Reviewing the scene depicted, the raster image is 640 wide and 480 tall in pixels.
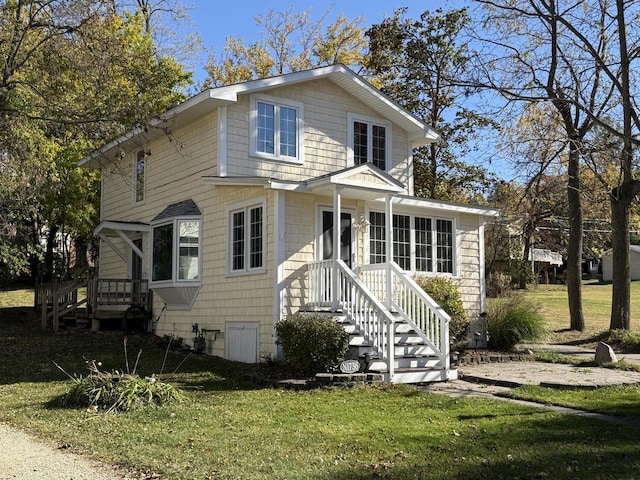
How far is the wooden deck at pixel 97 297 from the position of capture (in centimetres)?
1756

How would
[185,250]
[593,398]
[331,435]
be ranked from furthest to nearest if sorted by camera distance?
[185,250], [593,398], [331,435]

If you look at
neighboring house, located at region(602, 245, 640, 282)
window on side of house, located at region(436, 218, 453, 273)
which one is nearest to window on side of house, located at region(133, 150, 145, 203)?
window on side of house, located at region(436, 218, 453, 273)

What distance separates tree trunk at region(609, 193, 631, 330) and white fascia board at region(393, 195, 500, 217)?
406cm

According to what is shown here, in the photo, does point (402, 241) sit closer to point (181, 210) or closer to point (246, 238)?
point (246, 238)

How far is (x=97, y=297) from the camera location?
17.7 m

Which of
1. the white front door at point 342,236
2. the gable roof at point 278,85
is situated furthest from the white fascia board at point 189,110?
the white front door at point 342,236

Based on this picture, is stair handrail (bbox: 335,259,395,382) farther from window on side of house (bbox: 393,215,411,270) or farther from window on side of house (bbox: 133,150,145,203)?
window on side of house (bbox: 133,150,145,203)

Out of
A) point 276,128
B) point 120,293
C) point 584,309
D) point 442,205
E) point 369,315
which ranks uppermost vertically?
point 276,128

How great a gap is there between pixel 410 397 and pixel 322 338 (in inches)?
77.7

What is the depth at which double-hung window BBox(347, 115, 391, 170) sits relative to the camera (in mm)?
16875

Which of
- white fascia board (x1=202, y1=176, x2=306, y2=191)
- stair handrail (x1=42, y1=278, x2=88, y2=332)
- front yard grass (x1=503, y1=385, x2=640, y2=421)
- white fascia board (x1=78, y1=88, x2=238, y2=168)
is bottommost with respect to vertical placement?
front yard grass (x1=503, y1=385, x2=640, y2=421)

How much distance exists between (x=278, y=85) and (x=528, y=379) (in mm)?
8411

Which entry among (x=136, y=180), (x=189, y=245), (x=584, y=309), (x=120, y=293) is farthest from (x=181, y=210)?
(x=584, y=309)

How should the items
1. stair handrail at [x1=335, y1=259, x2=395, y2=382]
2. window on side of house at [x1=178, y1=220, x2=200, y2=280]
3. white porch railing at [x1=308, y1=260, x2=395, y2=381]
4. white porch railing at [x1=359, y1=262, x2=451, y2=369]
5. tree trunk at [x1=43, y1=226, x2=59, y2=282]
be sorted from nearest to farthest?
1. stair handrail at [x1=335, y1=259, x2=395, y2=382]
2. white porch railing at [x1=308, y1=260, x2=395, y2=381]
3. white porch railing at [x1=359, y1=262, x2=451, y2=369]
4. window on side of house at [x1=178, y1=220, x2=200, y2=280]
5. tree trunk at [x1=43, y1=226, x2=59, y2=282]
